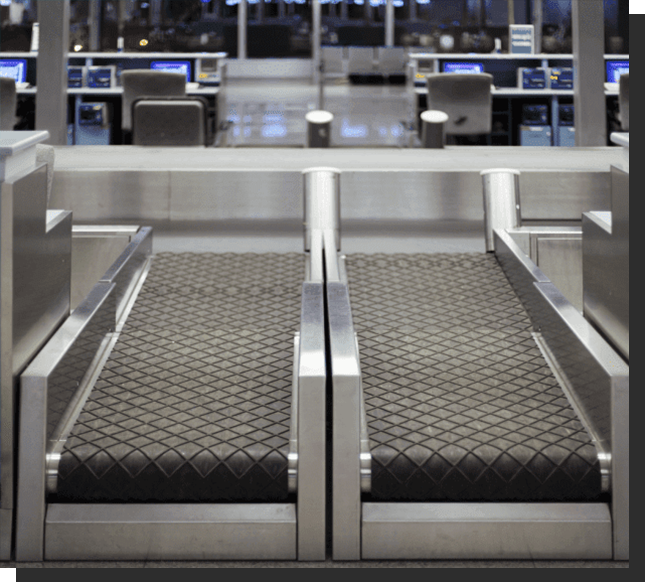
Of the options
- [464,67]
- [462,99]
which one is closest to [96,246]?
[462,99]

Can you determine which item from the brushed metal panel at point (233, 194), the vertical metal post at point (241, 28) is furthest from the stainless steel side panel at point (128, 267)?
the vertical metal post at point (241, 28)

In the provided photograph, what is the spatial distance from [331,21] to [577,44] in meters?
13.0

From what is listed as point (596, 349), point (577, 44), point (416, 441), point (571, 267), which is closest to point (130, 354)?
point (416, 441)

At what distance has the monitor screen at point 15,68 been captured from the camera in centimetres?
901

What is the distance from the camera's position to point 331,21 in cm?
1738

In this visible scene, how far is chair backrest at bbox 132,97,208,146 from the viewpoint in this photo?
5.13 metres

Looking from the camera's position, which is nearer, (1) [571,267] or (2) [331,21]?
(1) [571,267]

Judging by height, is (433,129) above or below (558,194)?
above

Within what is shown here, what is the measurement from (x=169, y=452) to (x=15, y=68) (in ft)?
28.2

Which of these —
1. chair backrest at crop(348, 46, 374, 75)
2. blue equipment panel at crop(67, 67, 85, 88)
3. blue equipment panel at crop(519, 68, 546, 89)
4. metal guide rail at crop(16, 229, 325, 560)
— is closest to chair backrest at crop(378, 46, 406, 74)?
chair backrest at crop(348, 46, 374, 75)

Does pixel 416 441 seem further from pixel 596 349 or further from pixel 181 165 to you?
pixel 181 165

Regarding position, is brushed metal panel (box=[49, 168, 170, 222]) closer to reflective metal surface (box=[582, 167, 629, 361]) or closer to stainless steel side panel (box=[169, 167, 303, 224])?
stainless steel side panel (box=[169, 167, 303, 224])

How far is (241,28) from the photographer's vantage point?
16672 millimetres

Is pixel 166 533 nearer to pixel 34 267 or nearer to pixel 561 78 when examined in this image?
pixel 34 267
